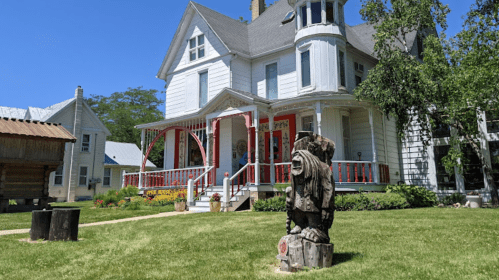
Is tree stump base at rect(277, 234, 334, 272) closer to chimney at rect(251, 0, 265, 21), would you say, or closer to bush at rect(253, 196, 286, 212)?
bush at rect(253, 196, 286, 212)

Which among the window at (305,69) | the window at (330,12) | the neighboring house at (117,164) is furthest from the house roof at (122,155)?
the window at (330,12)

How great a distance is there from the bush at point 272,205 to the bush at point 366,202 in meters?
1.75

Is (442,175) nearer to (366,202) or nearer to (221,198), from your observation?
(366,202)

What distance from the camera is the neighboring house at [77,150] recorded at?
2672cm

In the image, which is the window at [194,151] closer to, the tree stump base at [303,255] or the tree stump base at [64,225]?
the tree stump base at [64,225]

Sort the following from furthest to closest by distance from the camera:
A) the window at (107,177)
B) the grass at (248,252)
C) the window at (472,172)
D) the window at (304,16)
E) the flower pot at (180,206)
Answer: the window at (107,177), the window at (304,16), the window at (472,172), the flower pot at (180,206), the grass at (248,252)

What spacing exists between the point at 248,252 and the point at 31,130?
1351 centimetres

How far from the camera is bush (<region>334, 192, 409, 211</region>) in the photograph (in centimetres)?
1199

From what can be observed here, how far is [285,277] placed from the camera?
4238 mm

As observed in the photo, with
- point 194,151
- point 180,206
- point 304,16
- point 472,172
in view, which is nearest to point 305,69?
point 304,16

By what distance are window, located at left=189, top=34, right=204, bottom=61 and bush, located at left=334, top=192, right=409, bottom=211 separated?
11.5m

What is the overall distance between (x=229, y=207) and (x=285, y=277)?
352 inches

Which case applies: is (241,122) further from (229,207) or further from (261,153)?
(229,207)

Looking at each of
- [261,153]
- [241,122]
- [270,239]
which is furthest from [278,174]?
[270,239]
